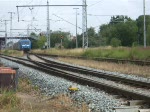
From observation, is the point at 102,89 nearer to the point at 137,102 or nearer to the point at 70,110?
the point at 137,102

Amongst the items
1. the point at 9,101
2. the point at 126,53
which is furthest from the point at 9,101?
the point at 126,53

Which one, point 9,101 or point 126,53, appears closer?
point 9,101

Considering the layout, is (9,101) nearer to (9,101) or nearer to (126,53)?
(9,101)

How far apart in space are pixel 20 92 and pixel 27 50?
252 ft

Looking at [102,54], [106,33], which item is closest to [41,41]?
[106,33]

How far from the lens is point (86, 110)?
28.7 ft

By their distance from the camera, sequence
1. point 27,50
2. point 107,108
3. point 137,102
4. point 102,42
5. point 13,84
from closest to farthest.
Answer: point 107,108 < point 137,102 < point 13,84 < point 27,50 < point 102,42

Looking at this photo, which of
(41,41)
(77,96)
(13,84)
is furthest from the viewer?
(41,41)

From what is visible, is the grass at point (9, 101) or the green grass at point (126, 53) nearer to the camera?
the grass at point (9, 101)

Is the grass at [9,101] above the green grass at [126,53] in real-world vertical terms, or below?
below

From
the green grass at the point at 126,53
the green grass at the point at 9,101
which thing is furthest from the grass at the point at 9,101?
the green grass at the point at 126,53

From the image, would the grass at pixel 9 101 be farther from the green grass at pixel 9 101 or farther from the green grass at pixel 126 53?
the green grass at pixel 126 53

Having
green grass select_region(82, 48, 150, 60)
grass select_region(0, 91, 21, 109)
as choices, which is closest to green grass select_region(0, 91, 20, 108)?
grass select_region(0, 91, 21, 109)

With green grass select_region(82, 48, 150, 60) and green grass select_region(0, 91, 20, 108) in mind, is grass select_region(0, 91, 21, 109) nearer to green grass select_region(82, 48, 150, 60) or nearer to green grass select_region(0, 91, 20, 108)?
green grass select_region(0, 91, 20, 108)
